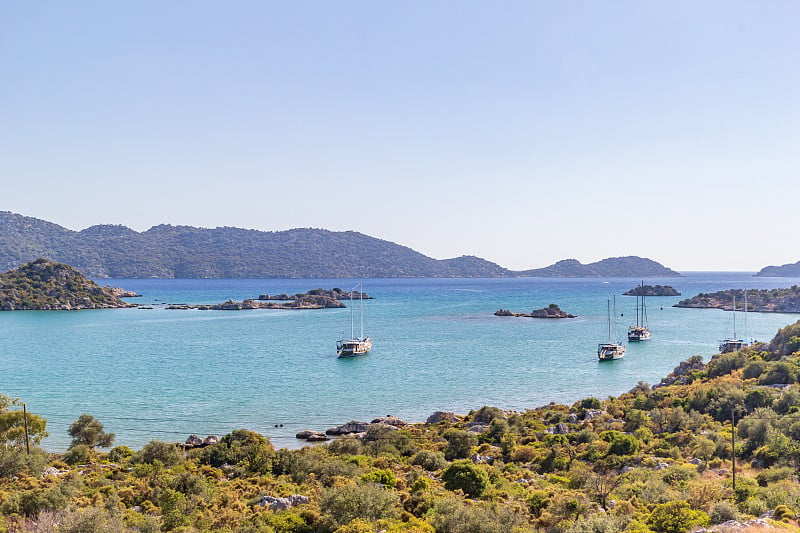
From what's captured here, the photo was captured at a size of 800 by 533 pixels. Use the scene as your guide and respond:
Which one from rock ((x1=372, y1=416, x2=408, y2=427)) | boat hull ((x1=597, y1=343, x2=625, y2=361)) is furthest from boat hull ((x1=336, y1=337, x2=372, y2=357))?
rock ((x1=372, y1=416, x2=408, y2=427))

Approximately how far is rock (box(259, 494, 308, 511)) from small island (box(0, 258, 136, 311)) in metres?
137

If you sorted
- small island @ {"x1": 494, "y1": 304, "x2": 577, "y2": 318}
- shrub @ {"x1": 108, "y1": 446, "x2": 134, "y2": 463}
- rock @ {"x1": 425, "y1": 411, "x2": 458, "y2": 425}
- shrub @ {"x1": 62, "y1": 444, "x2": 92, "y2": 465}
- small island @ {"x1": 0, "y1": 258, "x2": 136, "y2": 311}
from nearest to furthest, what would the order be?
1. shrub @ {"x1": 62, "y1": 444, "x2": 92, "y2": 465}
2. shrub @ {"x1": 108, "y1": 446, "x2": 134, "y2": 463}
3. rock @ {"x1": 425, "y1": 411, "x2": 458, "y2": 425}
4. small island @ {"x1": 494, "y1": 304, "x2": 577, "y2": 318}
5. small island @ {"x1": 0, "y1": 258, "x2": 136, "y2": 311}

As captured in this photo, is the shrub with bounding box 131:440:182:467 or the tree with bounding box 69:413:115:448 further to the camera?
the tree with bounding box 69:413:115:448

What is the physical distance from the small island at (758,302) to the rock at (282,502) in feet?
413

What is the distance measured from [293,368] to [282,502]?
132 feet

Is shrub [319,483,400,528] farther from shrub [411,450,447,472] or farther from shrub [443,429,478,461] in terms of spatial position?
shrub [443,429,478,461]

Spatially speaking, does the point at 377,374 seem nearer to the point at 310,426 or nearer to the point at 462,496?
the point at 310,426

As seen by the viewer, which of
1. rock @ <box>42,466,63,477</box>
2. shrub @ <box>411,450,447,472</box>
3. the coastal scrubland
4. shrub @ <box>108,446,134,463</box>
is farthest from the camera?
shrub @ <box>108,446,134,463</box>

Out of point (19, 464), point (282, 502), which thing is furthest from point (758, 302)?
point (19, 464)

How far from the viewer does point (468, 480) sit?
20.8 metres

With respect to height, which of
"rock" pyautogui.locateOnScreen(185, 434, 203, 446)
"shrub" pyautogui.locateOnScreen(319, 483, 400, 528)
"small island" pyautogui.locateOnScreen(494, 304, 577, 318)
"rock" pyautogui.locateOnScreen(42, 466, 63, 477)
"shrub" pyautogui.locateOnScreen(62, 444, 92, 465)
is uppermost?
"shrub" pyautogui.locateOnScreen(319, 483, 400, 528)

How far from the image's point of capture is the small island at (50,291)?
131875mm

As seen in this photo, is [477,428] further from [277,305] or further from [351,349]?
[277,305]

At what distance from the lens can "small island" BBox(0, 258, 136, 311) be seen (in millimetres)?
131875
